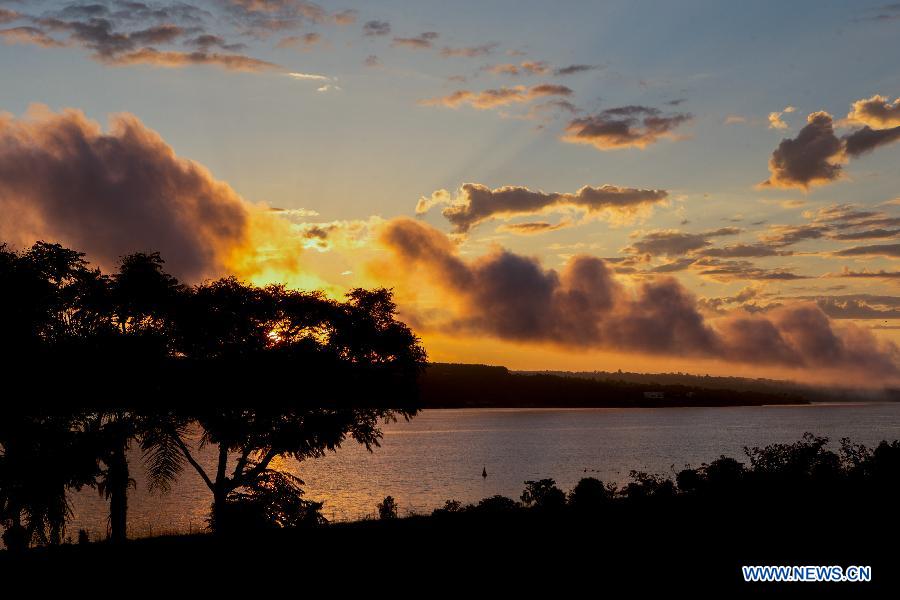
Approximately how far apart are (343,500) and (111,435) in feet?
239

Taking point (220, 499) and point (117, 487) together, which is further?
point (220, 499)

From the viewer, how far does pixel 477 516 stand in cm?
3075

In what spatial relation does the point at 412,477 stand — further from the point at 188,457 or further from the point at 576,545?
the point at 576,545

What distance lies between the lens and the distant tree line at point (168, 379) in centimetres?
3059

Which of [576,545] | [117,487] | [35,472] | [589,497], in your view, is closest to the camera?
[576,545]

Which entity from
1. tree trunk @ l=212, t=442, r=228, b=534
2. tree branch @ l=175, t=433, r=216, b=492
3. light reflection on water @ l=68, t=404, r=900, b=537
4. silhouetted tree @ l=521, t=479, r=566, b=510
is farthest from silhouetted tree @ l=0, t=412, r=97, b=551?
light reflection on water @ l=68, t=404, r=900, b=537

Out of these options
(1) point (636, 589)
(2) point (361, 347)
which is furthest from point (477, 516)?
(2) point (361, 347)

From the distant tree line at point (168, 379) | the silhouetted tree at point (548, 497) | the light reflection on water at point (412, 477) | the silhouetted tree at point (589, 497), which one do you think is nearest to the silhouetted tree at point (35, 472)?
the distant tree line at point (168, 379)

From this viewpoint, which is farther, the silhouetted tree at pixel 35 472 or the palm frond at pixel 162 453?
the palm frond at pixel 162 453

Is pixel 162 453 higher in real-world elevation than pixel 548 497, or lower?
higher

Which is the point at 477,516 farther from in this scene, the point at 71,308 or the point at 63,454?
the point at 71,308

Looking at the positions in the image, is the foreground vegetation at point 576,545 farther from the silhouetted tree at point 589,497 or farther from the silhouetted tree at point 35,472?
the silhouetted tree at point 35,472

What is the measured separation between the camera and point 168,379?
37.2 meters

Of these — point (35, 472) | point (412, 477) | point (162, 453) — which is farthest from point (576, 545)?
point (412, 477)
